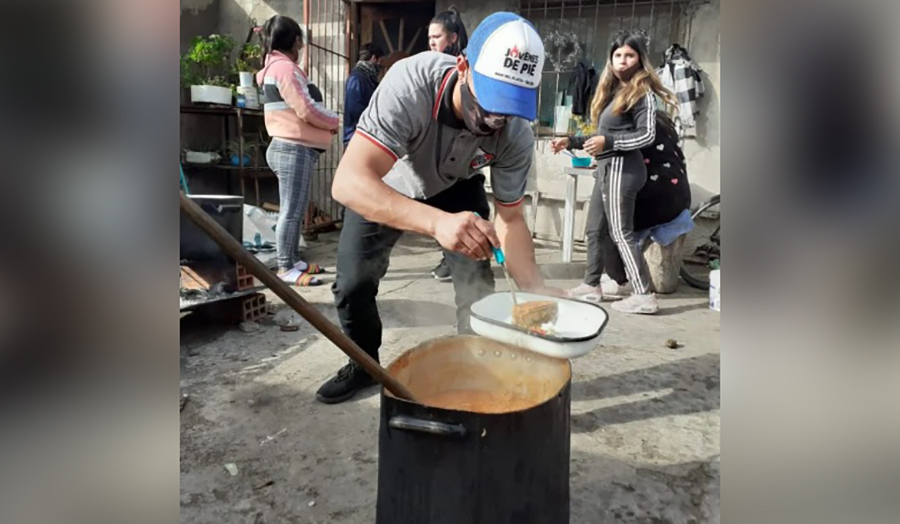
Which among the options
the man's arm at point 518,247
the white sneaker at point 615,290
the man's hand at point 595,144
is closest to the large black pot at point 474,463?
the man's arm at point 518,247

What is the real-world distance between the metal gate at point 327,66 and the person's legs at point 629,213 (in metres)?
4.04

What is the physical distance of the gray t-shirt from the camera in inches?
88.5

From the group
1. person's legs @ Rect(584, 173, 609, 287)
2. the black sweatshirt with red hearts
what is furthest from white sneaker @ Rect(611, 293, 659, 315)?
the black sweatshirt with red hearts

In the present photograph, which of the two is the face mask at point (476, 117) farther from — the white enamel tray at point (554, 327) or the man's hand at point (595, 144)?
the man's hand at point (595, 144)

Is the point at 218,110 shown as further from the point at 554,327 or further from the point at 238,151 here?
the point at 554,327

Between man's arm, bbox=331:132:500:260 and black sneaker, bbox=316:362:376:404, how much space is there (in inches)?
44.1

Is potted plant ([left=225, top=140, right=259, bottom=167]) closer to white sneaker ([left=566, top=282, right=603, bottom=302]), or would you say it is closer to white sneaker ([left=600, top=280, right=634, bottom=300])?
white sneaker ([left=566, top=282, right=603, bottom=302])

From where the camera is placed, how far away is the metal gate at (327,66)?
7.57m

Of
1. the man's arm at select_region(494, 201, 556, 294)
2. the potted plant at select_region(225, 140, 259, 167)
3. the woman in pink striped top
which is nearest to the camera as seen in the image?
the man's arm at select_region(494, 201, 556, 294)

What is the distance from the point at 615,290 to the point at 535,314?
133 inches

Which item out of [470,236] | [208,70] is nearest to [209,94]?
[208,70]
